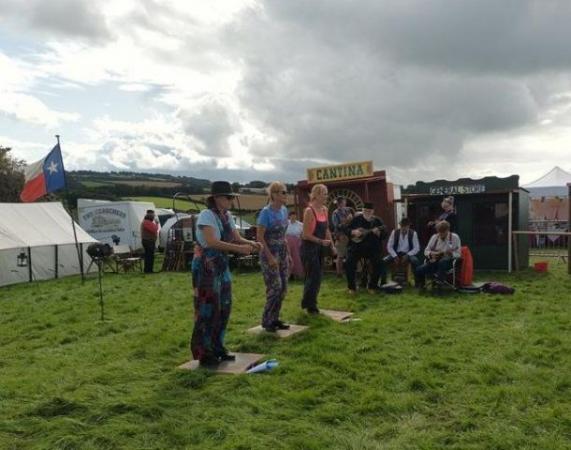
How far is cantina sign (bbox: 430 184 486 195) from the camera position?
13.7 metres

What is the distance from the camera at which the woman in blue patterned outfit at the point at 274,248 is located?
20.8 feet

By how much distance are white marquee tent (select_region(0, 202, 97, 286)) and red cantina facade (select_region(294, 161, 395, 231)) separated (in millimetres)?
7064

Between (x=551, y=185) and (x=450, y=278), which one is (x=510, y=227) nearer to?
(x=450, y=278)

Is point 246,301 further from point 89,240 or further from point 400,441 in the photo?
point 89,240

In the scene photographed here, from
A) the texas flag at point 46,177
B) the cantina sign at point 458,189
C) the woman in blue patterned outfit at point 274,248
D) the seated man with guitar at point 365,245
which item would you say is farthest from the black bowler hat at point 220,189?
the cantina sign at point 458,189

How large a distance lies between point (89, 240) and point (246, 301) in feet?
27.0

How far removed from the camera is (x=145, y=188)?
145ft

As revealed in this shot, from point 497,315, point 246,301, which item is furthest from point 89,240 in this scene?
point 497,315

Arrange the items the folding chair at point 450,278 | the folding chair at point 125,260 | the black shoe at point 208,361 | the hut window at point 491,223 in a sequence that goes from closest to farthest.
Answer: the black shoe at point 208,361 → the folding chair at point 450,278 → the hut window at point 491,223 → the folding chair at point 125,260

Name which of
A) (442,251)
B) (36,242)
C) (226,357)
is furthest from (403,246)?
(36,242)

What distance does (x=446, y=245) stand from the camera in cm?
972

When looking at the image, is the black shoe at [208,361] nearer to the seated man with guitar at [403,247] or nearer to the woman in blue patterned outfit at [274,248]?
the woman in blue patterned outfit at [274,248]

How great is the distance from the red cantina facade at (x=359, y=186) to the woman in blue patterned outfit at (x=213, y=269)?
29.2ft

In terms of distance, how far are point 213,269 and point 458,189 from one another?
10.2 m
